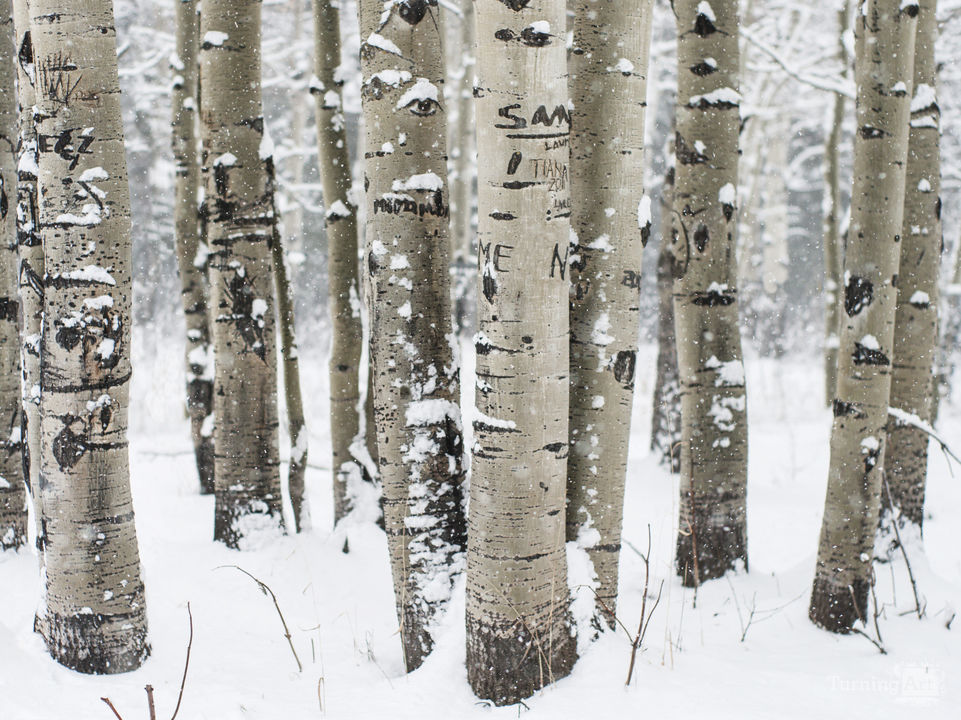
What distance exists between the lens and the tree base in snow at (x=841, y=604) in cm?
296

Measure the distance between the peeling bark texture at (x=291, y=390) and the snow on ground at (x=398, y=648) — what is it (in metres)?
0.21

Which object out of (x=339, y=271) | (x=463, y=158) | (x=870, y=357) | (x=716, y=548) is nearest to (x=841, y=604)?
(x=716, y=548)

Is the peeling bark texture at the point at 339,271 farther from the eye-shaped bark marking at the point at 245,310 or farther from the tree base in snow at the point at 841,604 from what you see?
the tree base in snow at the point at 841,604

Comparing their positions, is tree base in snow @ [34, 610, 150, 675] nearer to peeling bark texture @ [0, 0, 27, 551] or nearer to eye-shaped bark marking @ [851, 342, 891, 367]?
peeling bark texture @ [0, 0, 27, 551]

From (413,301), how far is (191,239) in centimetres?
335

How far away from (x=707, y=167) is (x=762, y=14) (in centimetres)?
1229

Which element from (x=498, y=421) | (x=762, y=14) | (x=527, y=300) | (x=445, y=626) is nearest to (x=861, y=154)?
(x=527, y=300)

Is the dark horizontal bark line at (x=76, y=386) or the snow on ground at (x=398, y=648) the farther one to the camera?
the dark horizontal bark line at (x=76, y=386)

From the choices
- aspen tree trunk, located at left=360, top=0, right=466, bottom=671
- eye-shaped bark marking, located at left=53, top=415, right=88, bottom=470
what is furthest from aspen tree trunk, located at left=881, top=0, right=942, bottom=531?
eye-shaped bark marking, located at left=53, top=415, right=88, bottom=470

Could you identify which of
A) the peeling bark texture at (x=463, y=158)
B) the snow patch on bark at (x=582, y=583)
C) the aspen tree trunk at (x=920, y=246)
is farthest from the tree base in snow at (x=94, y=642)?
the peeling bark texture at (x=463, y=158)

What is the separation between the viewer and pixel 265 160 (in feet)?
12.6

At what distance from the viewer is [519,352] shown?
2133 mm

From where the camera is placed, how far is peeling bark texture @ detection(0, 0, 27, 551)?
11.9 feet

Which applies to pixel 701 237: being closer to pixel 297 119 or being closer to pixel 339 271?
pixel 339 271
